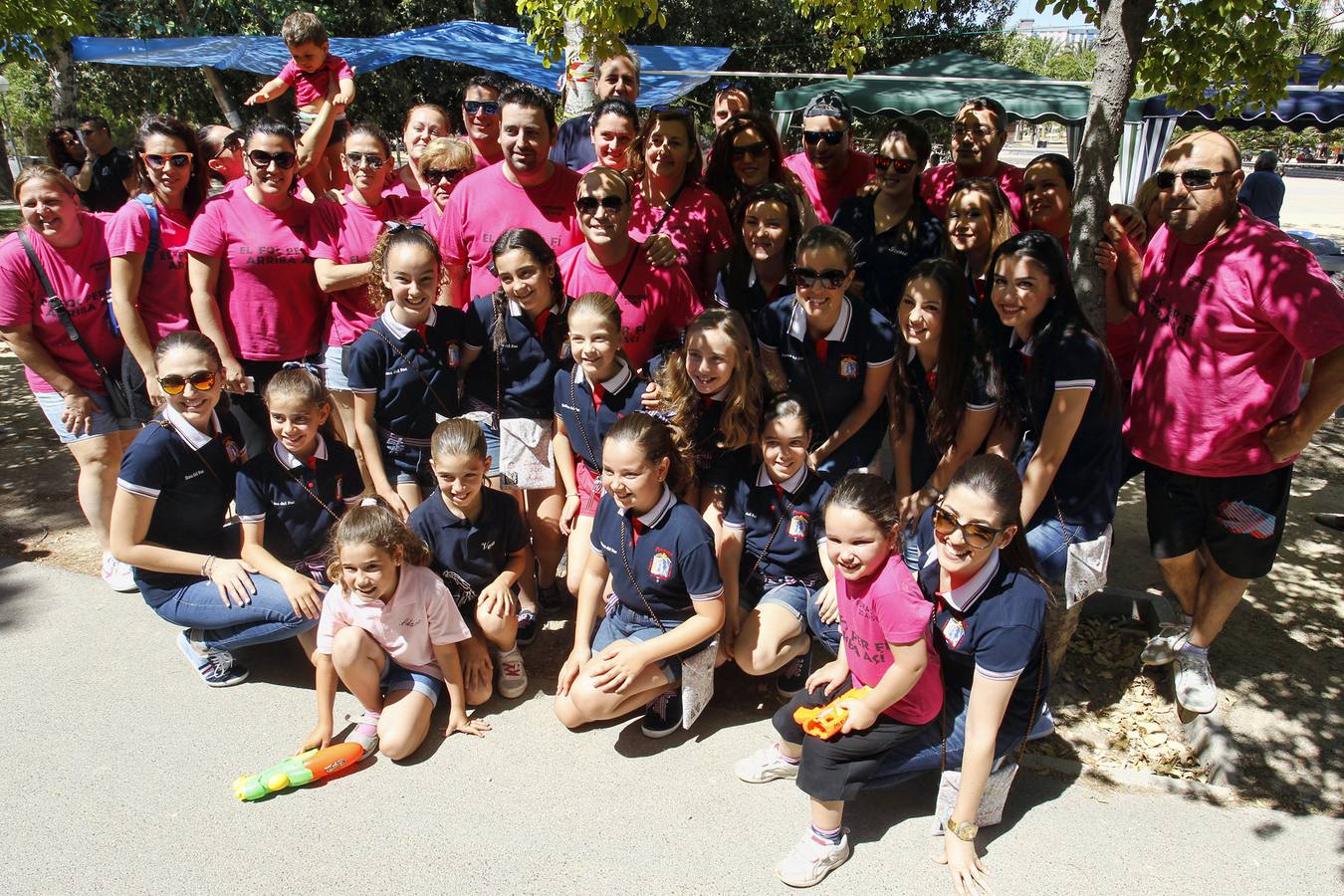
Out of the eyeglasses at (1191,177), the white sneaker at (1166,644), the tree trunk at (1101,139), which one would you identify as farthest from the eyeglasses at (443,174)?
the white sneaker at (1166,644)

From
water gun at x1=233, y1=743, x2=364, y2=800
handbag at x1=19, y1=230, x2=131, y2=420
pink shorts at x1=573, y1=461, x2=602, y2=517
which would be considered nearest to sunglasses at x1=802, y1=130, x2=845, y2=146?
pink shorts at x1=573, y1=461, x2=602, y2=517

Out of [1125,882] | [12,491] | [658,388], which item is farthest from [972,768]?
[12,491]

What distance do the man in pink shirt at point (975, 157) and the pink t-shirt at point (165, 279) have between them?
3.60 meters

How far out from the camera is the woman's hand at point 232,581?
10.9 ft

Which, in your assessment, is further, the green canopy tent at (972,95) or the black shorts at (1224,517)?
the green canopy tent at (972,95)

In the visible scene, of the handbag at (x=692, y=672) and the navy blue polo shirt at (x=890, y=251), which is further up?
the navy blue polo shirt at (x=890, y=251)

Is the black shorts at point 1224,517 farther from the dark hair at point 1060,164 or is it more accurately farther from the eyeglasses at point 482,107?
the eyeglasses at point 482,107

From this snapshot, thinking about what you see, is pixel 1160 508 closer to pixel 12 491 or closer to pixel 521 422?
pixel 521 422

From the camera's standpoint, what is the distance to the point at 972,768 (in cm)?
A: 256

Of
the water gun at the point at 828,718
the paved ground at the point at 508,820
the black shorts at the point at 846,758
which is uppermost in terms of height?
the water gun at the point at 828,718

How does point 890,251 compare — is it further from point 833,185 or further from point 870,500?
point 870,500

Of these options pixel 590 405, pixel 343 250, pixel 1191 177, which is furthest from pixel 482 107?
pixel 1191 177

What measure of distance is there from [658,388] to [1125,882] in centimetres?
223

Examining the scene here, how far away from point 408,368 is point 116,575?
6.48 ft
